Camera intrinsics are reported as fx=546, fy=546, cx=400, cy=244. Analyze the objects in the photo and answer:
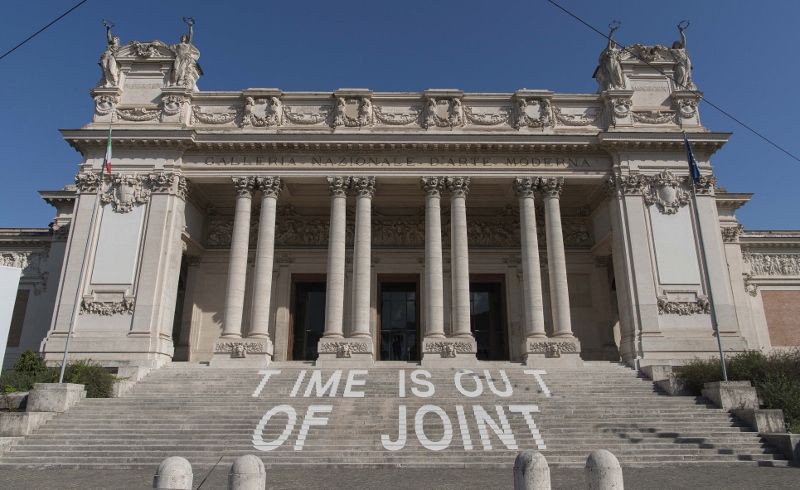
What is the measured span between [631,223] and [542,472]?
830 inches

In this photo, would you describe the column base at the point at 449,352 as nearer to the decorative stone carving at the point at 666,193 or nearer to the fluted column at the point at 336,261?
the fluted column at the point at 336,261

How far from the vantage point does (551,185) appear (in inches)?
1038

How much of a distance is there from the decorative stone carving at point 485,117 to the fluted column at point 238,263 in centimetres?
1124

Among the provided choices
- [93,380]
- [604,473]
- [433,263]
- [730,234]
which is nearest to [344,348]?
[433,263]

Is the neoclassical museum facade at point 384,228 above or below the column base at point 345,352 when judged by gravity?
above

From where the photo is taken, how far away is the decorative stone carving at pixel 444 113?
2722cm

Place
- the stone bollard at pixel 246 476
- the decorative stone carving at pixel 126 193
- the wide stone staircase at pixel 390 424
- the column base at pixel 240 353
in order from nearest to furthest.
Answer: the stone bollard at pixel 246 476
the wide stone staircase at pixel 390 424
the column base at pixel 240 353
the decorative stone carving at pixel 126 193

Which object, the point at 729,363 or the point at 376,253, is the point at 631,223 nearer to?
the point at 729,363

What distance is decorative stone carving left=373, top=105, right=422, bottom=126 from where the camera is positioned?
89.9 feet

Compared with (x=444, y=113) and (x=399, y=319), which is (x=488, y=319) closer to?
(x=399, y=319)

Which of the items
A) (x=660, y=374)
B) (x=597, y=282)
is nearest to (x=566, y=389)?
(x=660, y=374)

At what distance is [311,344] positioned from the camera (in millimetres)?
30750

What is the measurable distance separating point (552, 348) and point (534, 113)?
467 inches

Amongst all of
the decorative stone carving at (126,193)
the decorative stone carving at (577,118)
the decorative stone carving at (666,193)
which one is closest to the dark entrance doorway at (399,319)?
the decorative stone carving at (577,118)
